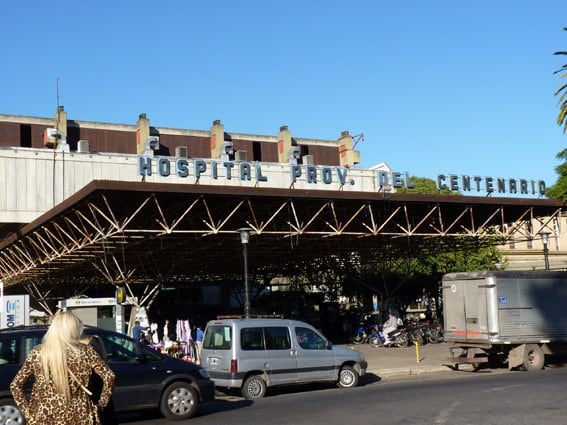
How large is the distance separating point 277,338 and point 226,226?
14.3m

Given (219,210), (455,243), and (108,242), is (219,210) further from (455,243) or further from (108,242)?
(455,243)

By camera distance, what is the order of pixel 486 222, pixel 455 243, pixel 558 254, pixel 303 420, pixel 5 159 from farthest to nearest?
pixel 558 254
pixel 5 159
pixel 455 243
pixel 486 222
pixel 303 420

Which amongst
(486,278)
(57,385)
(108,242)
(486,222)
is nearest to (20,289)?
(108,242)

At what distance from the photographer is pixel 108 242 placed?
30031mm

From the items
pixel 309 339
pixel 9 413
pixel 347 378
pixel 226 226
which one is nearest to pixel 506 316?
pixel 347 378

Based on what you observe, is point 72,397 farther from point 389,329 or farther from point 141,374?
point 389,329

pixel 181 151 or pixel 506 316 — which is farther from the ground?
pixel 181 151

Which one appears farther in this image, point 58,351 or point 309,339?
point 309,339

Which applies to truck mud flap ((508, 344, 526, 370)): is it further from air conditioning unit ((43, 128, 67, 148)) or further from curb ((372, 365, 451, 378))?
air conditioning unit ((43, 128, 67, 148))

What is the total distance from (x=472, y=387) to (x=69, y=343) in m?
12.5

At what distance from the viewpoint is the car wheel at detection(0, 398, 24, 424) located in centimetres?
1121

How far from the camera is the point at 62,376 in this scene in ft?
16.5

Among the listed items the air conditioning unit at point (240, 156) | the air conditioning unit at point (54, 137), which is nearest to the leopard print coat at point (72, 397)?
the air conditioning unit at point (54, 137)

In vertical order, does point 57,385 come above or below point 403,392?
above
